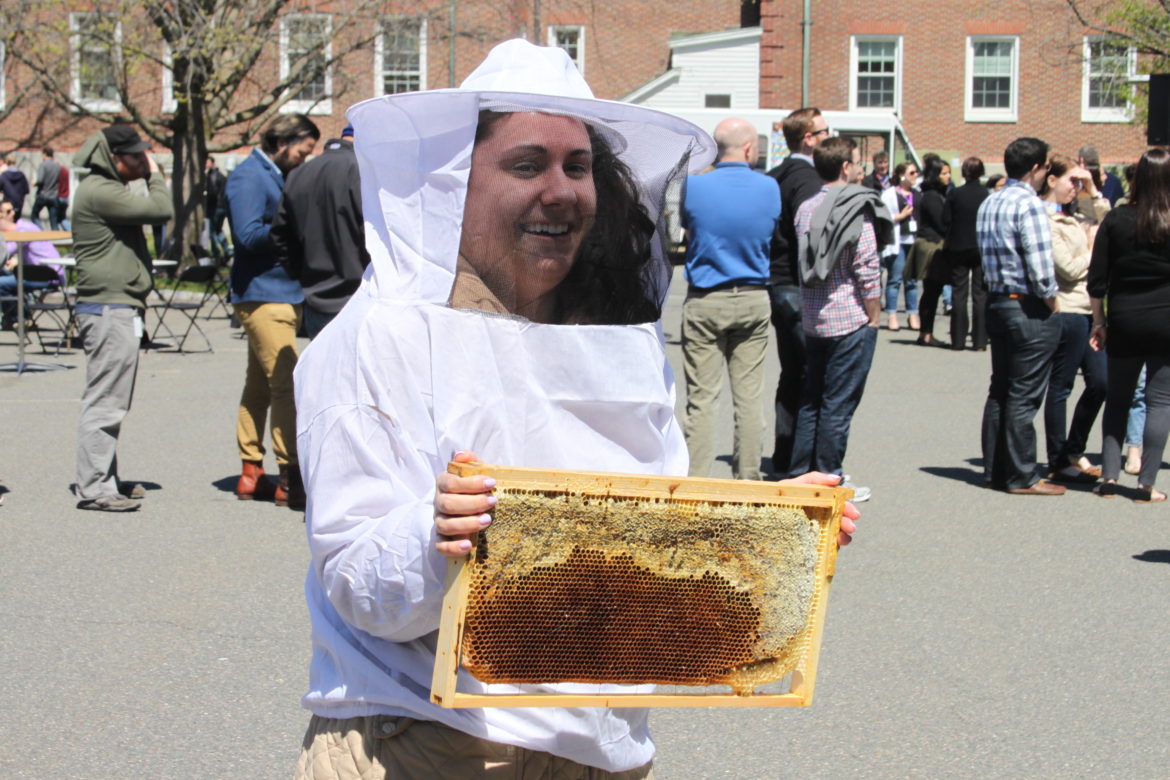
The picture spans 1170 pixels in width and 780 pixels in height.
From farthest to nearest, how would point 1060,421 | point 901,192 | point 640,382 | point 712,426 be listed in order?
1. point 901,192
2. point 1060,421
3. point 712,426
4. point 640,382

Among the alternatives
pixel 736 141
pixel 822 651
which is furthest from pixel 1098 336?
pixel 822 651

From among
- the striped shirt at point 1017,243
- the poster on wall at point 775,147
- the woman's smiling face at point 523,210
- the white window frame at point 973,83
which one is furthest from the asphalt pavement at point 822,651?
the white window frame at point 973,83

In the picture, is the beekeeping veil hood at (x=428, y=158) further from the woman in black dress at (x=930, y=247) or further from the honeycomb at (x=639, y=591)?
the woman in black dress at (x=930, y=247)

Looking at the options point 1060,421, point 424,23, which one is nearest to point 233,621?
point 1060,421

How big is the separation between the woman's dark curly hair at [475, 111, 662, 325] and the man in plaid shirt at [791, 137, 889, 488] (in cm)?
542

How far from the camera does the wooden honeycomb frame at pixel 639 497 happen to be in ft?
6.02

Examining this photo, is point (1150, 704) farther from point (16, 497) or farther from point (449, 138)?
point (16, 497)

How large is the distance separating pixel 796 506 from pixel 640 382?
1.12ft

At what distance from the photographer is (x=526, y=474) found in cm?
184

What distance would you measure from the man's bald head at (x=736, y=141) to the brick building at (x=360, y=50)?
1498 cm

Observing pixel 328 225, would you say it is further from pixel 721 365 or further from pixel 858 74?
pixel 858 74

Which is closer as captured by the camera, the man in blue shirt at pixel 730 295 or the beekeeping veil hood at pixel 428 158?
the beekeeping veil hood at pixel 428 158

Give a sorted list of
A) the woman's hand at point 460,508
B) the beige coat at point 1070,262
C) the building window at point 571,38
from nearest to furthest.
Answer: the woman's hand at point 460,508
the beige coat at point 1070,262
the building window at point 571,38

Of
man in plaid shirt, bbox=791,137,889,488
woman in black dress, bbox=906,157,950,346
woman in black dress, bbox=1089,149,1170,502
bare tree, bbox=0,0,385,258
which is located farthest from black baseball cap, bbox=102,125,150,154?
bare tree, bbox=0,0,385,258
